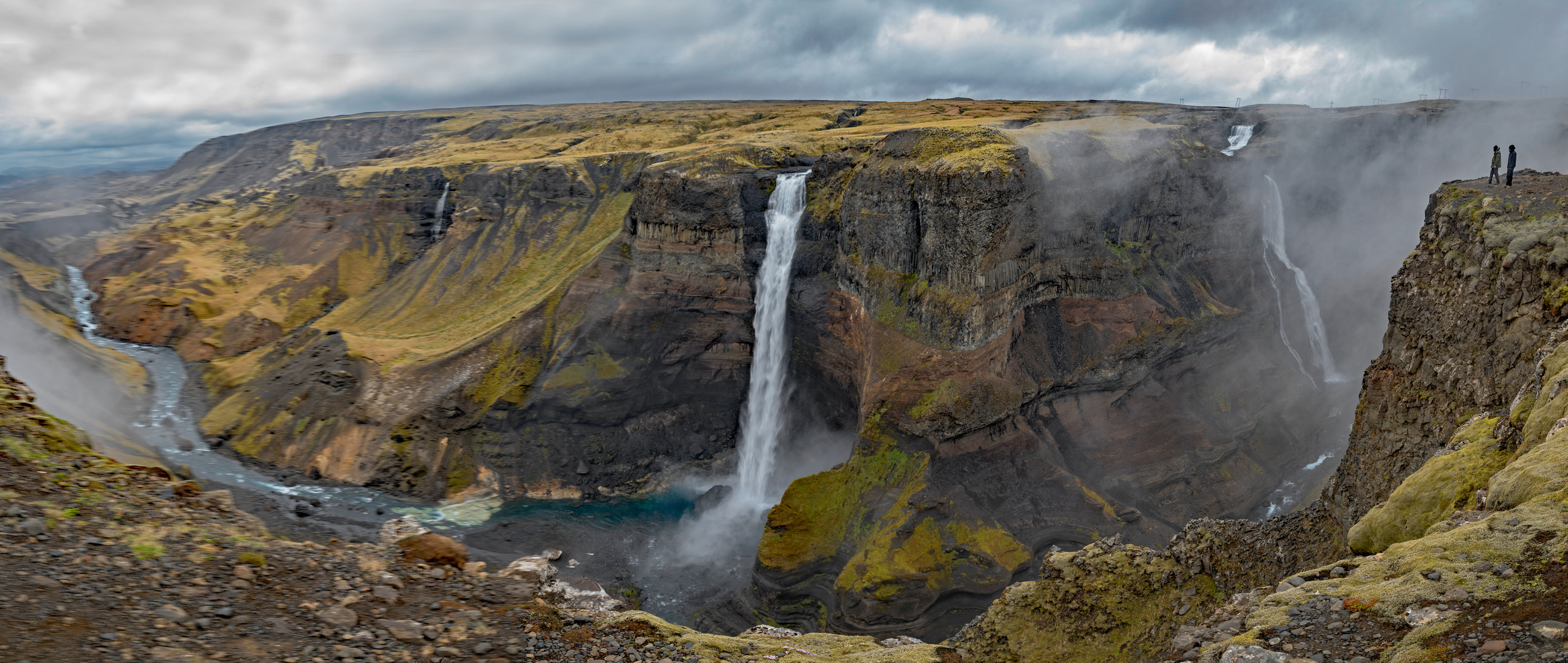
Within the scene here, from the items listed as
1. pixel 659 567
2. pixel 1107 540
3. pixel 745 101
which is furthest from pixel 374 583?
pixel 745 101

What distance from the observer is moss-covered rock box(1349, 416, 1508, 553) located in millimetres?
12531

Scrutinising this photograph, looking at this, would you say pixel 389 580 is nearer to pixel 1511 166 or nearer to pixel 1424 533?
pixel 1424 533

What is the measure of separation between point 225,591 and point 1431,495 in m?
19.5

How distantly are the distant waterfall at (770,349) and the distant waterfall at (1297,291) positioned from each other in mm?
36830

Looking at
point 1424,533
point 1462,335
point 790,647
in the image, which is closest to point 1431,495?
point 1424,533

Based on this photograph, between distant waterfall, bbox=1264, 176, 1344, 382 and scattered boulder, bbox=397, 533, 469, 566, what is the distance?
59186 millimetres

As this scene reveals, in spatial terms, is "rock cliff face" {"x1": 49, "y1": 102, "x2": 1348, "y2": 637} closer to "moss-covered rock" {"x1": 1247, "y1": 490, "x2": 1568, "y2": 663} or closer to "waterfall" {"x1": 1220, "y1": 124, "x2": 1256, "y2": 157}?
"waterfall" {"x1": 1220, "y1": 124, "x2": 1256, "y2": 157}

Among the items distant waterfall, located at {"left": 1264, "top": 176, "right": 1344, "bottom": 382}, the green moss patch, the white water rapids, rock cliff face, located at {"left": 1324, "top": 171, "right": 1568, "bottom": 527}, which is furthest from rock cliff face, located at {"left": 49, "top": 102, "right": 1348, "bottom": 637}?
rock cliff face, located at {"left": 1324, "top": 171, "right": 1568, "bottom": 527}

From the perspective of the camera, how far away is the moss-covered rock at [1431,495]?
41.1 feet

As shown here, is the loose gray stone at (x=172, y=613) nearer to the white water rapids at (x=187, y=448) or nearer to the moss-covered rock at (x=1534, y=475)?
the moss-covered rock at (x=1534, y=475)

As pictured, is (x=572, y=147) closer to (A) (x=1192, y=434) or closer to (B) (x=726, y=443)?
(B) (x=726, y=443)

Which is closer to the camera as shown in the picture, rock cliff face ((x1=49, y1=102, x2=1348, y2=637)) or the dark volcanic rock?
rock cliff face ((x1=49, y1=102, x2=1348, y2=637))

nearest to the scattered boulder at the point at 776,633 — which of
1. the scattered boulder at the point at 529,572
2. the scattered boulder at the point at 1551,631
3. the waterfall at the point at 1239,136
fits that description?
the scattered boulder at the point at 529,572

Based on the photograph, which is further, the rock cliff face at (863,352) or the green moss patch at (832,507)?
the rock cliff face at (863,352)
